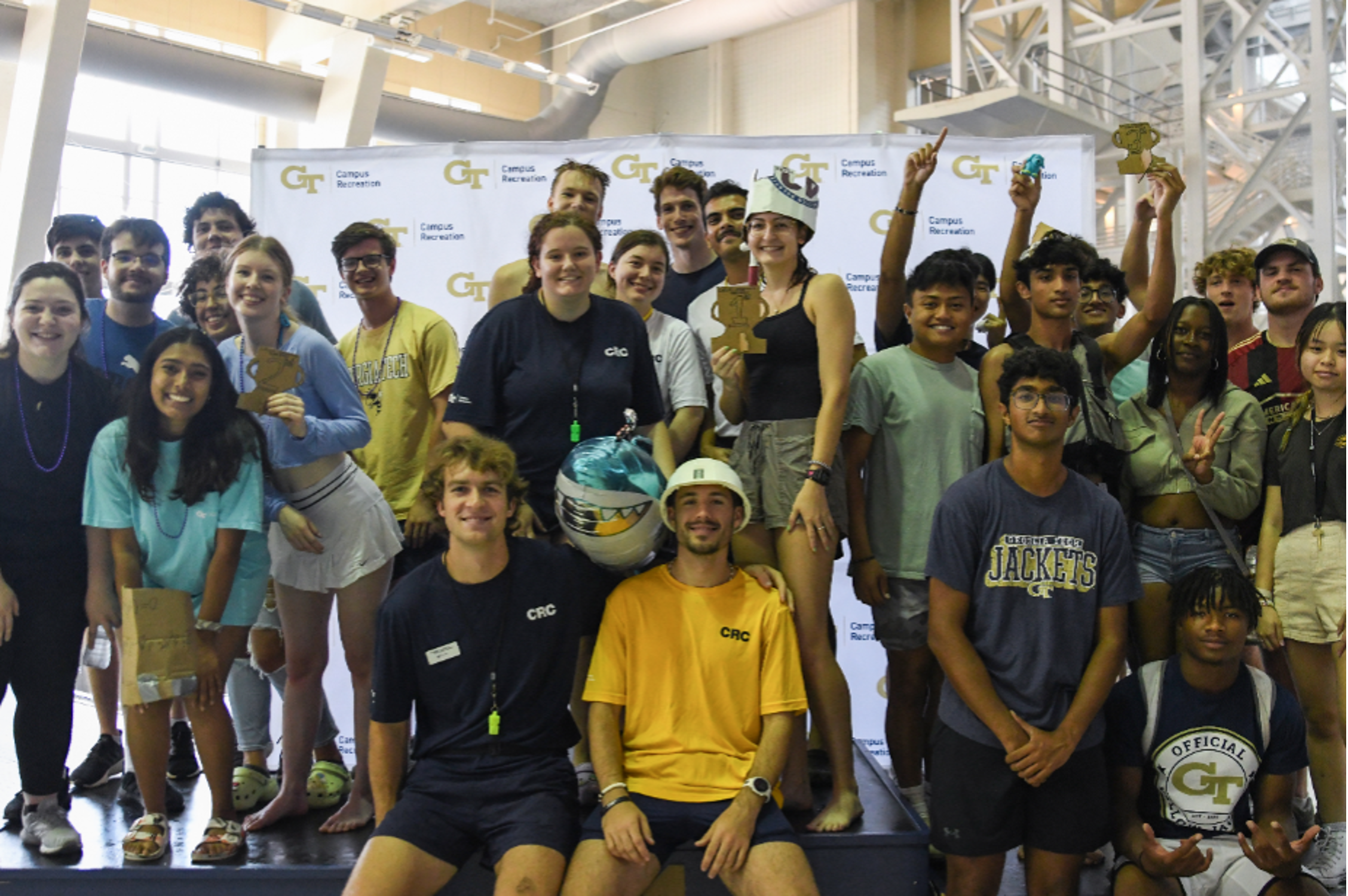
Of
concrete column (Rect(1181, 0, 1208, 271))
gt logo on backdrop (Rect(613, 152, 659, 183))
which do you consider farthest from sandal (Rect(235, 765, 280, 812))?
concrete column (Rect(1181, 0, 1208, 271))

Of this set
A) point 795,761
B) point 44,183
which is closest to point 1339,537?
point 795,761

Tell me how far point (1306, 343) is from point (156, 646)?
3.21m

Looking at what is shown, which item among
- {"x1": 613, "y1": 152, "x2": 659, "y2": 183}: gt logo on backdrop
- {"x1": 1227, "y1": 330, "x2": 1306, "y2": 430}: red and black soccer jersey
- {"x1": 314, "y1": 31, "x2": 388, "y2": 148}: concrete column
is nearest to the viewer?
{"x1": 1227, "y1": 330, "x2": 1306, "y2": 430}: red and black soccer jersey

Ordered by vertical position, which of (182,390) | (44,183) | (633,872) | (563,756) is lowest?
(633,872)

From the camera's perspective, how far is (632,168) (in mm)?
5074

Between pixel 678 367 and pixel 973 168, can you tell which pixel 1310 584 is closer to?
pixel 678 367

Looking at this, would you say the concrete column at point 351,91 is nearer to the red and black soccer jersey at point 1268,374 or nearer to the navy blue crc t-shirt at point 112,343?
the navy blue crc t-shirt at point 112,343

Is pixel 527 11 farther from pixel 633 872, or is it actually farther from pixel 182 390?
pixel 633 872

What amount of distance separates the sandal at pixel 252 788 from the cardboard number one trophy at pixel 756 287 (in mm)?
2015

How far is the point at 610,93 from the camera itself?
13578 mm

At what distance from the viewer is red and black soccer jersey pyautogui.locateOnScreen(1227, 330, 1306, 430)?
3.52 meters

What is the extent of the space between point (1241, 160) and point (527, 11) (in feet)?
27.4

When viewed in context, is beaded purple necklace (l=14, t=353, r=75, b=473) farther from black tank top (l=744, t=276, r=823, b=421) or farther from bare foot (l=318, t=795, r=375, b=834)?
black tank top (l=744, t=276, r=823, b=421)

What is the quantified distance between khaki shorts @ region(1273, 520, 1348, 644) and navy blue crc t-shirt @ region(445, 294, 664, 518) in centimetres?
186
